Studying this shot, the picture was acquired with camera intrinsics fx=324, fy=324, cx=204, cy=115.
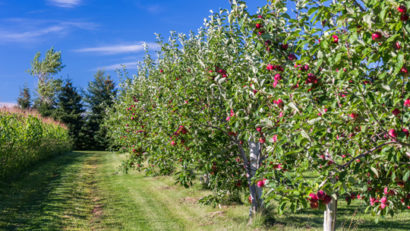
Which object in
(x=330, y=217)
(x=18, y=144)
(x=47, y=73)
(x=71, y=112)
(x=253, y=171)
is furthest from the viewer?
(x=47, y=73)

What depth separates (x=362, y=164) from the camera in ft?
11.0

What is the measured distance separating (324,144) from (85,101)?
1574 inches

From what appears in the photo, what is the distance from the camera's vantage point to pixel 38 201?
9547 millimetres

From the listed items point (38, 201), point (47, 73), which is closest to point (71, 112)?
point (47, 73)

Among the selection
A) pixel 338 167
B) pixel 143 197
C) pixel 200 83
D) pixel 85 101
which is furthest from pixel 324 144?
pixel 85 101

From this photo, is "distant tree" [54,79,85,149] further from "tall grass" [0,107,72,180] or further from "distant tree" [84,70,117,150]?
"tall grass" [0,107,72,180]

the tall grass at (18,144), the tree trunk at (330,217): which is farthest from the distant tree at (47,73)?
the tree trunk at (330,217)

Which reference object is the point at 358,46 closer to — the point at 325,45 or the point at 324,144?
the point at 325,45

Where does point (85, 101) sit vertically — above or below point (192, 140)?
above

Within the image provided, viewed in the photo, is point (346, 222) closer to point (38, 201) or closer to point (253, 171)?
point (253, 171)

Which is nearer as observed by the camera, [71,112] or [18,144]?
[18,144]

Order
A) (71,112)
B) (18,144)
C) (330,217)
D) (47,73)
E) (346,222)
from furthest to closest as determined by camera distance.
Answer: (47,73) → (71,112) → (18,144) → (346,222) → (330,217)

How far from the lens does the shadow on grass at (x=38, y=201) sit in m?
7.52

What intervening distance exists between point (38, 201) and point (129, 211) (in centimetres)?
299
